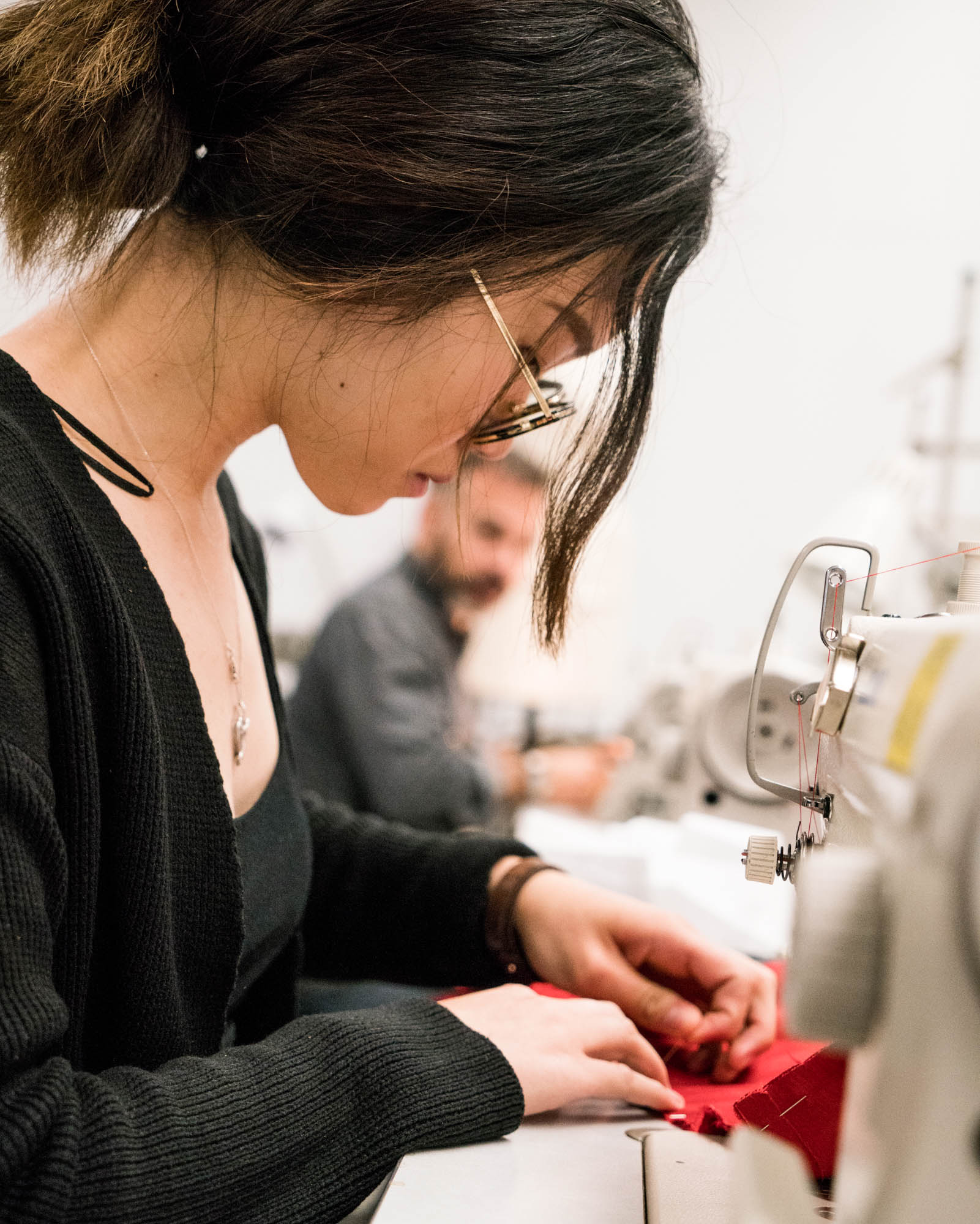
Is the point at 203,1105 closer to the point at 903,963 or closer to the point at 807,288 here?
the point at 903,963

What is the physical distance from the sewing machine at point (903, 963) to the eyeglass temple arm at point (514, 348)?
0.38m

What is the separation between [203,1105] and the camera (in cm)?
57

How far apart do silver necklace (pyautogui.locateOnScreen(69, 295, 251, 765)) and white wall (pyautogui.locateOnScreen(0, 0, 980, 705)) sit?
151 cm

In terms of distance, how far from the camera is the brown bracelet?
967 mm

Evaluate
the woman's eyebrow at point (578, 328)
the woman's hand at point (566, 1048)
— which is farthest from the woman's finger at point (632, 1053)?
the woman's eyebrow at point (578, 328)

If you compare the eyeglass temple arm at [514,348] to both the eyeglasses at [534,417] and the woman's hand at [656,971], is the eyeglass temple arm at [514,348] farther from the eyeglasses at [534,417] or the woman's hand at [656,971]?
Result: the woman's hand at [656,971]

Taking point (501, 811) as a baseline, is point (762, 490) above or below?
above

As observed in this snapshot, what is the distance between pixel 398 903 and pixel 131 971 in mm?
414

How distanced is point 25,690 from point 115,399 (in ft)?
0.99

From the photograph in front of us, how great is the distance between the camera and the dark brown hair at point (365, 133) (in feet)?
2.22

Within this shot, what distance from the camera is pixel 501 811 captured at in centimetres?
240

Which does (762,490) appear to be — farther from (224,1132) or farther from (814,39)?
(224,1132)

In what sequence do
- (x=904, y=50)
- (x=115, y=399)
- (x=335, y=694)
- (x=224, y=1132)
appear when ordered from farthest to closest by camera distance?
(x=904, y=50), (x=335, y=694), (x=115, y=399), (x=224, y=1132)

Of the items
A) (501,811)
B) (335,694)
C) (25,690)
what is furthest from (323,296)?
(501,811)
